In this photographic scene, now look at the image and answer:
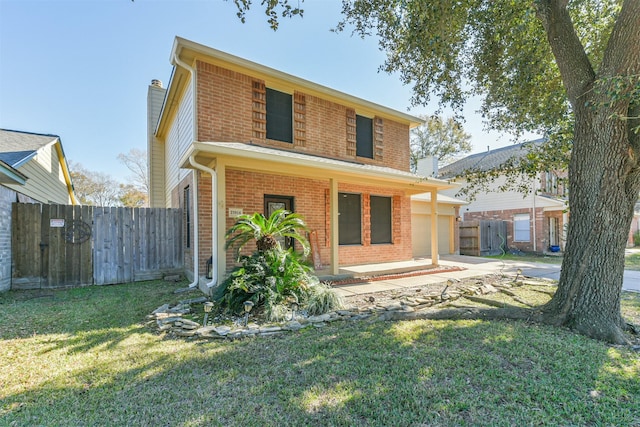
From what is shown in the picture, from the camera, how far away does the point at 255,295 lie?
16.0ft

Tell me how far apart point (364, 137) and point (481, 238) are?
9.89 meters

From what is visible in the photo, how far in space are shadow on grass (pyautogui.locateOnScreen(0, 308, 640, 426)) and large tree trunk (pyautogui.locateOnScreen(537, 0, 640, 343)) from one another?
0.52m

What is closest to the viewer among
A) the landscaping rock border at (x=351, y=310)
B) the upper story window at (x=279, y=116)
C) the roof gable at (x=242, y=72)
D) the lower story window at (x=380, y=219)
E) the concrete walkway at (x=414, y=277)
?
the landscaping rock border at (x=351, y=310)

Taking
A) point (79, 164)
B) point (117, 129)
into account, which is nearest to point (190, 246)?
point (117, 129)

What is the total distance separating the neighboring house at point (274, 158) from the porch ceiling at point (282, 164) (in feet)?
0.08

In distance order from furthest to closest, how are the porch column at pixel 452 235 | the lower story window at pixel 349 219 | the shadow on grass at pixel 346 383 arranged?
the porch column at pixel 452 235 → the lower story window at pixel 349 219 → the shadow on grass at pixel 346 383

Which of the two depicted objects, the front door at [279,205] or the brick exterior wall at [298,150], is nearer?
the brick exterior wall at [298,150]

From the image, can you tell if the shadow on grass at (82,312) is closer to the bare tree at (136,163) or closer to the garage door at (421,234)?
the garage door at (421,234)

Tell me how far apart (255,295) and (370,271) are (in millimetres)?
3950

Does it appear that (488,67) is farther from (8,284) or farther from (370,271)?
(8,284)

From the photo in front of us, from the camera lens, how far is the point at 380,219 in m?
9.92

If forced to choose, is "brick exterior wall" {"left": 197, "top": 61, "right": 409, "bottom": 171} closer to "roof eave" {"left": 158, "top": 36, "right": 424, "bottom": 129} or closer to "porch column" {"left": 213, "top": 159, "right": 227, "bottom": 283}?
"roof eave" {"left": 158, "top": 36, "right": 424, "bottom": 129}

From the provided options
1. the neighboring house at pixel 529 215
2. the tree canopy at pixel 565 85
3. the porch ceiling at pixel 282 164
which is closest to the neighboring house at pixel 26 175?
the porch ceiling at pixel 282 164

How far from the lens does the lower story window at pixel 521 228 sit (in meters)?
16.3
